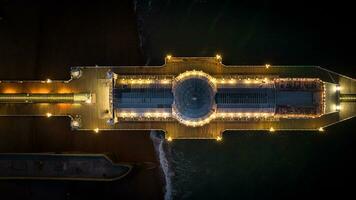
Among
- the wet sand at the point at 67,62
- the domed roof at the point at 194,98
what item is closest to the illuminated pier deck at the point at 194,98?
the domed roof at the point at 194,98

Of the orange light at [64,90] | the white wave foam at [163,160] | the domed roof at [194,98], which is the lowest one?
the white wave foam at [163,160]

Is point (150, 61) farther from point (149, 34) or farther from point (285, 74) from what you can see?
point (285, 74)

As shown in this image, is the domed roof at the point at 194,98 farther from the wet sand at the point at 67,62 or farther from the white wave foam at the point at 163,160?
the wet sand at the point at 67,62

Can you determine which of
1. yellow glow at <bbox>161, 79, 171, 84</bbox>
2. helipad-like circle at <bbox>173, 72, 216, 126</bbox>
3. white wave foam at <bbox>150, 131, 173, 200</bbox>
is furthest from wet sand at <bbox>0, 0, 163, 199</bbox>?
helipad-like circle at <bbox>173, 72, 216, 126</bbox>

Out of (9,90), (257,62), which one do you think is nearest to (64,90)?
(9,90)

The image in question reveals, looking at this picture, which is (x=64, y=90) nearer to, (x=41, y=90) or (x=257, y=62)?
(x=41, y=90)

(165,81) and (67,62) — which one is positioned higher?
(67,62)
